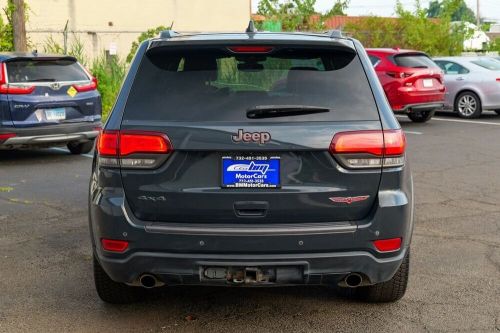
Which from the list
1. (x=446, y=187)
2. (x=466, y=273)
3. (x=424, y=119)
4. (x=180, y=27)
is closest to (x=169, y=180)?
(x=466, y=273)

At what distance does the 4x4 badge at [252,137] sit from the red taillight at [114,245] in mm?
846

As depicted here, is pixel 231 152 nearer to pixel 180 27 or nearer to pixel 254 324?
pixel 254 324

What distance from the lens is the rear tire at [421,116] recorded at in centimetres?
1675

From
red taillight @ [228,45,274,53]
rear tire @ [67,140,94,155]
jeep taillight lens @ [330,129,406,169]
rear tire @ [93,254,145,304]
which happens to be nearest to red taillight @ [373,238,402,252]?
jeep taillight lens @ [330,129,406,169]

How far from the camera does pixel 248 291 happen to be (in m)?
4.98

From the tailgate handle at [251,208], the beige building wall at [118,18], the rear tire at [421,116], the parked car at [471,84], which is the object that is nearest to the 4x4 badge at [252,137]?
the tailgate handle at [251,208]

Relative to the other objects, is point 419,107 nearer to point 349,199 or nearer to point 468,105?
point 468,105

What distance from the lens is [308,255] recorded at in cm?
389

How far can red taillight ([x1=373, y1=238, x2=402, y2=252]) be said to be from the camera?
399 cm

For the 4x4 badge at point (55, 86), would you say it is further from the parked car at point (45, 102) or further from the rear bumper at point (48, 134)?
the rear bumper at point (48, 134)

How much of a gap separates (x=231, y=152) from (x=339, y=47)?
0.91 meters

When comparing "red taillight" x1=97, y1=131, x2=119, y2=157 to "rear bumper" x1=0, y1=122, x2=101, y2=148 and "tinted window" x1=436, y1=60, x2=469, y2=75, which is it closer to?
"rear bumper" x1=0, y1=122, x2=101, y2=148

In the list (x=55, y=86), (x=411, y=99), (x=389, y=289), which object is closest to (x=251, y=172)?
(x=389, y=289)

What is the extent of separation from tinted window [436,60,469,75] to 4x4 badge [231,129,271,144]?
1473 centimetres
